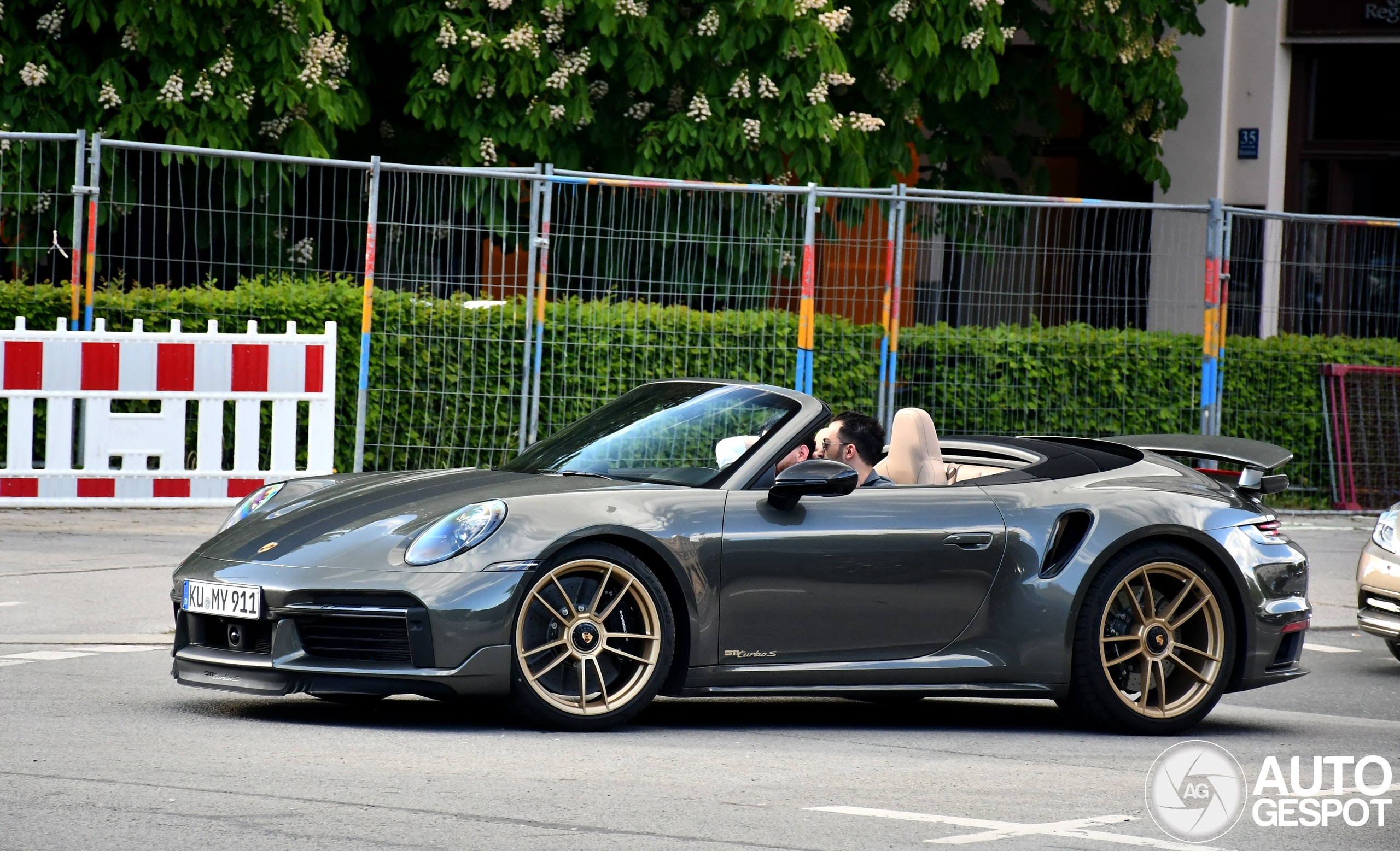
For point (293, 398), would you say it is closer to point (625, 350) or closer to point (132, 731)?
point (625, 350)

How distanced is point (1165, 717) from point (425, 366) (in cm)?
706

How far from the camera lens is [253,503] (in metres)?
7.12

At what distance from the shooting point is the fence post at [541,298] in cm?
1293

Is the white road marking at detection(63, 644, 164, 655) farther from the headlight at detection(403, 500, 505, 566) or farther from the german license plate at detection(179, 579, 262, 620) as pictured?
the headlight at detection(403, 500, 505, 566)

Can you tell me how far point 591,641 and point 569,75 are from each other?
10.0 meters

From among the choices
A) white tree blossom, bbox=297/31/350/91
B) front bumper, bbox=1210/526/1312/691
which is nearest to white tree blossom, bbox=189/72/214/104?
white tree blossom, bbox=297/31/350/91

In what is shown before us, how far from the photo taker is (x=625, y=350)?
43.7 feet

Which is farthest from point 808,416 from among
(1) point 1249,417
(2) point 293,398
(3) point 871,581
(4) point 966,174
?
(4) point 966,174

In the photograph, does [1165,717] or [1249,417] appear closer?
[1165,717]

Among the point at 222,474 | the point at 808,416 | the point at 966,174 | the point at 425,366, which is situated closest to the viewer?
the point at 808,416

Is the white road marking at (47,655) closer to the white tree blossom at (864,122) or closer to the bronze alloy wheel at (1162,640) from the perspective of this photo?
the bronze alloy wheel at (1162,640)

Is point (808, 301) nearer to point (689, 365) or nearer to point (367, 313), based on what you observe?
point (689, 365)

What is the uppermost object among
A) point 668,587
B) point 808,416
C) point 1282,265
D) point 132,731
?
point 1282,265

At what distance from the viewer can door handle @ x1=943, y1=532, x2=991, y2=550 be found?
680 centimetres
